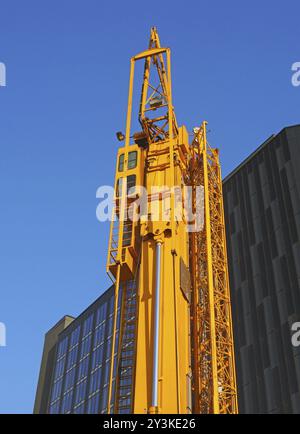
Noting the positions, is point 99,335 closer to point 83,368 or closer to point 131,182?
point 83,368

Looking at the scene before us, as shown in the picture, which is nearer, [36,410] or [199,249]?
[199,249]

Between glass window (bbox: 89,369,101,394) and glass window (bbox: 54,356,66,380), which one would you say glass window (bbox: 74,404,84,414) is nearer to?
glass window (bbox: 89,369,101,394)

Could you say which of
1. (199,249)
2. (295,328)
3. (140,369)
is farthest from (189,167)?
(295,328)

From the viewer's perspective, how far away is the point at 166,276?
74.0 ft

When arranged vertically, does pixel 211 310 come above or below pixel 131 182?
below

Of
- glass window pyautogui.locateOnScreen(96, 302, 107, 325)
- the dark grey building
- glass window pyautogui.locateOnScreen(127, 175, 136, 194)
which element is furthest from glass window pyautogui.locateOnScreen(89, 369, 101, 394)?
glass window pyautogui.locateOnScreen(127, 175, 136, 194)

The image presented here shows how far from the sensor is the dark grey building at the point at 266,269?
4950 cm

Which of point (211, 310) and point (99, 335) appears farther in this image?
point (99, 335)

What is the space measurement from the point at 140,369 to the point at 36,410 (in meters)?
84.7

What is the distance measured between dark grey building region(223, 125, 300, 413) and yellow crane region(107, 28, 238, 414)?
1987cm

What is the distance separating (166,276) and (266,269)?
34922 mm

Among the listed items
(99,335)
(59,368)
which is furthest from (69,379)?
(99,335)
